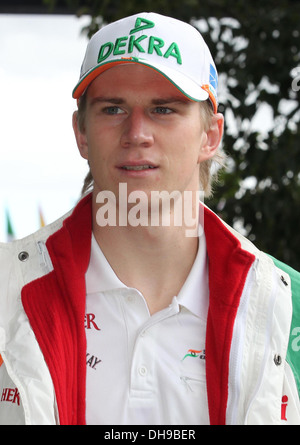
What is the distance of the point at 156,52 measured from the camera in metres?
1.47

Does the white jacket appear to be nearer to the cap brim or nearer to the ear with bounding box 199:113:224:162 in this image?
the ear with bounding box 199:113:224:162

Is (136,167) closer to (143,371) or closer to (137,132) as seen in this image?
(137,132)

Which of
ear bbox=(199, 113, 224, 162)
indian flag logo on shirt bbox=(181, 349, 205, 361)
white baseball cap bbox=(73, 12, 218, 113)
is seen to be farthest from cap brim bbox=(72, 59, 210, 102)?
indian flag logo on shirt bbox=(181, 349, 205, 361)

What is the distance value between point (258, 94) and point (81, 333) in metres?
1.38

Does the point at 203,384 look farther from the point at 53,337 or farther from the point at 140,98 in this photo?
the point at 140,98

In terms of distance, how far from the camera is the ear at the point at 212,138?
5.30 feet

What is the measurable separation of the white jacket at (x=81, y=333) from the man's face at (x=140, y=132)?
193mm

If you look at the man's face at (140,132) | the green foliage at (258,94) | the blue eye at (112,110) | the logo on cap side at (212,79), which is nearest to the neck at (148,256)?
the man's face at (140,132)

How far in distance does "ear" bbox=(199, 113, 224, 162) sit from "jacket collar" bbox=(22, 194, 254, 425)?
20 centimetres

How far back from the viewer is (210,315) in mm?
1476

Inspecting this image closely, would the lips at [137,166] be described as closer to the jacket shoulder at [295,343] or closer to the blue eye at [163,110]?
the blue eye at [163,110]

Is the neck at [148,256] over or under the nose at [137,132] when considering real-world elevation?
under

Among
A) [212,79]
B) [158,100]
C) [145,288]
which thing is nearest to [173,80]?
[158,100]

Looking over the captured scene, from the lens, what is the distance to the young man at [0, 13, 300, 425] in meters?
1.36
